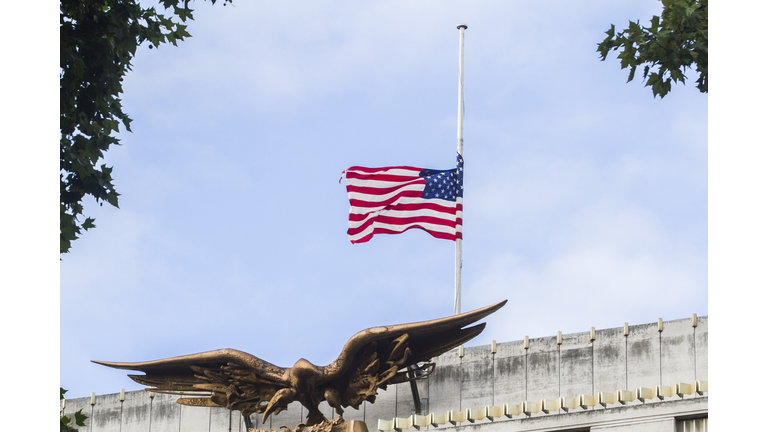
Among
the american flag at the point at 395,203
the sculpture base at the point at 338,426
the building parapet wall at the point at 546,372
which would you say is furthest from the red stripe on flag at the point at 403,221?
the sculpture base at the point at 338,426

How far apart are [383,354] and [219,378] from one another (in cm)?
350

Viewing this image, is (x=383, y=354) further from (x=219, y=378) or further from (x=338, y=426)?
(x=219, y=378)

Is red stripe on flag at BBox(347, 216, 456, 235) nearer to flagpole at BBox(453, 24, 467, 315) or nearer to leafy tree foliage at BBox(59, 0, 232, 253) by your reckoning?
flagpole at BBox(453, 24, 467, 315)

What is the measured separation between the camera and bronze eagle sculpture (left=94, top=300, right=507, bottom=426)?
21.2 meters

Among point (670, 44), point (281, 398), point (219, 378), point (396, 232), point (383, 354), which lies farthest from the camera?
point (396, 232)

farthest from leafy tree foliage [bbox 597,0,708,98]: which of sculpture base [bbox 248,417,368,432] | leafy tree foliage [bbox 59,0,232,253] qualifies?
sculpture base [bbox 248,417,368,432]

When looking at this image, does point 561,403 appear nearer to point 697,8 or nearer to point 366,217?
point 366,217

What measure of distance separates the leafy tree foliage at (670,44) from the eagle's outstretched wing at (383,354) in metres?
8.14

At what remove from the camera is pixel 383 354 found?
2158 cm

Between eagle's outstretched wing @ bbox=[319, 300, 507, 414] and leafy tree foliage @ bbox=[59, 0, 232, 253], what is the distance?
25.3 ft

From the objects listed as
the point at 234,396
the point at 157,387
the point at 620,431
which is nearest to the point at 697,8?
the point at 620,431

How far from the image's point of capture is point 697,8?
13273 millimetres

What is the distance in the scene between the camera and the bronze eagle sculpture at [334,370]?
2117 centimetres

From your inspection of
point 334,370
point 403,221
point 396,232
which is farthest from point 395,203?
point 334,370
